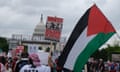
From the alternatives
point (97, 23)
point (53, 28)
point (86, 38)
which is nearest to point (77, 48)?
point (86, 38)

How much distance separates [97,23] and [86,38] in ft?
1.21

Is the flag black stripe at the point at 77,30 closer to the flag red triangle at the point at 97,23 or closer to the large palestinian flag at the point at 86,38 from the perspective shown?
the large palestinian flag at the point at 86,38

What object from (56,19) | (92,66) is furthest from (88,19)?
(92,66)

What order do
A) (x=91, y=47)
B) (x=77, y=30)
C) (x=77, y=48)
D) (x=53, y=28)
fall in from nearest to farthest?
(x=91, y=47) < (x=77, y=48) < (x=77, y=30) < (x=53, y=28)

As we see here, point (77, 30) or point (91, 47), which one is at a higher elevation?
point (77, 30)

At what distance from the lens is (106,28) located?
9031mm

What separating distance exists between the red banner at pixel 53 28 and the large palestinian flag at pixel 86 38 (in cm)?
938

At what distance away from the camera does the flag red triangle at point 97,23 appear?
902 centimetres

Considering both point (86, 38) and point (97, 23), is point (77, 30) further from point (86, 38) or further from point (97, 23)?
point (97, 23)

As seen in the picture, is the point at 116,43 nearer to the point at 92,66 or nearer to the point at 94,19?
the point at 92,66

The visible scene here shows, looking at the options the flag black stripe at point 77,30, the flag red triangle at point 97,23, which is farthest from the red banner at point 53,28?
the flag red triangle at point 97,23

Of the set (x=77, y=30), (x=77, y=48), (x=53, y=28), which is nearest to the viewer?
(x=77, y=48)

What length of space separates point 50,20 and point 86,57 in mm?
9951

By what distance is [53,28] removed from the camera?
754 inches
